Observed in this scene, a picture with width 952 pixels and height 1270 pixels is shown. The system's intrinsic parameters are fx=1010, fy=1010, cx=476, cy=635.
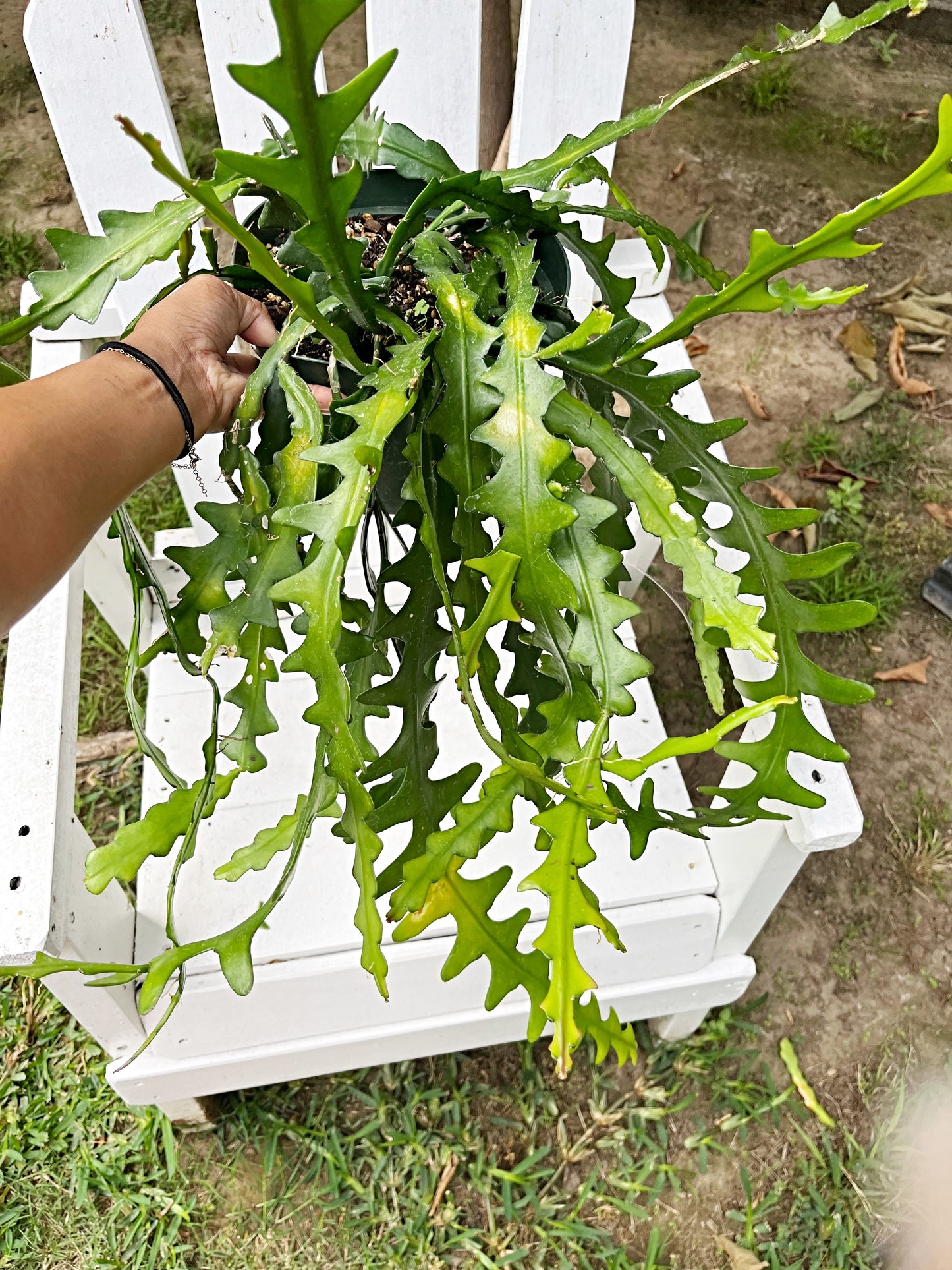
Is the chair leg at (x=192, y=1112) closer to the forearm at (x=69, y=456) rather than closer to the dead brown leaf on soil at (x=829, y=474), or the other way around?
the forearm at (x=69, y=456)

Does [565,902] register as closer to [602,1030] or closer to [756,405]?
[602,1030]

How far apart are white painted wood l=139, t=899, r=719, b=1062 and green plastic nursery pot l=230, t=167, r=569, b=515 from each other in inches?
16.3

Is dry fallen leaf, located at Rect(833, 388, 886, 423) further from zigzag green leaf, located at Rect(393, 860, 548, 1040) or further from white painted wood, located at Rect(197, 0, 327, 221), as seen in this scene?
zigzag green leaf, located at Rect(393, 860, 548, 1040)

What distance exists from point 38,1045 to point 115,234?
37.7 inches

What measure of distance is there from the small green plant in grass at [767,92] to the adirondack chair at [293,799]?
1.27 meters

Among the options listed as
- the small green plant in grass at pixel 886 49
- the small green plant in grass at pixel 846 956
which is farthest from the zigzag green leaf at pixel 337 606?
the small green plant in grass at pixel 886 49

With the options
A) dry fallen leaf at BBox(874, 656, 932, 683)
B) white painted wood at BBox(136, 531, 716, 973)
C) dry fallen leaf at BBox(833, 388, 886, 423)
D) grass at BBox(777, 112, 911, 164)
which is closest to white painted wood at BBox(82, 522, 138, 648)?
white painted wood at BBox(136, 531, 716, 973)

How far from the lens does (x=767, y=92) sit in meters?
2.07

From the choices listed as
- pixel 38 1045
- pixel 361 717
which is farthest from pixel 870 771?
pixel 38 1045

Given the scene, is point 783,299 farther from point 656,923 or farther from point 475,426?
point 656,923

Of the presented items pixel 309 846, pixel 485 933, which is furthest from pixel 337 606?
pixel 309 846

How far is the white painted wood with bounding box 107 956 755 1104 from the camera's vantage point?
957 millimetres

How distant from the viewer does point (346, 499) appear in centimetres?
54

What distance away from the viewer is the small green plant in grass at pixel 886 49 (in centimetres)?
219
